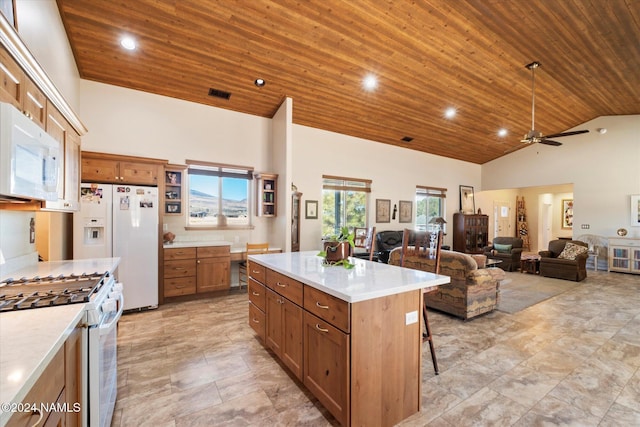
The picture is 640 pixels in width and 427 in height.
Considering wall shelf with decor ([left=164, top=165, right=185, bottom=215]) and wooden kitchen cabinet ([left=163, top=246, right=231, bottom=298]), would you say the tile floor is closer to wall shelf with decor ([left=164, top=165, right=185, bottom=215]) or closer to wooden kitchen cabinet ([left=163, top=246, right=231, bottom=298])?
wooden kitchen cabinet ([left=163, top=246, right=231, bottom=298])

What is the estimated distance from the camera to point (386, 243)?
23.8 ft

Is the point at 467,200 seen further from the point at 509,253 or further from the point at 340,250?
the point at 340,250

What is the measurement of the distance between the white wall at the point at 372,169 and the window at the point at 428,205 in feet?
0.66

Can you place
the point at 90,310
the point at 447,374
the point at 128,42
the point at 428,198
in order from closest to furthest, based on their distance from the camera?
1. the point at 90,310
2. the point at 447,374
3. the point at 128,42
4. the point at 428,198

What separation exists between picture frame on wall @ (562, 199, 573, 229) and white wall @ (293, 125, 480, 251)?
4323 millimetres

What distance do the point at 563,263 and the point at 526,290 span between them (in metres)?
1.83

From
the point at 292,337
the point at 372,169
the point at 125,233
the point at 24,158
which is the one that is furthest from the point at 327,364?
the point at 372,169

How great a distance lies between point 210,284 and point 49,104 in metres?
3.29

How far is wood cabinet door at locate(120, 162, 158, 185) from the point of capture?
4.11 metres

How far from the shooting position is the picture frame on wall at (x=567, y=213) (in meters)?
11.1

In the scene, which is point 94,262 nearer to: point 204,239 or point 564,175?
point 204,239

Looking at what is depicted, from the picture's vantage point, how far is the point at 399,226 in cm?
814

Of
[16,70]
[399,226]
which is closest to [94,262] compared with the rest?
[16,70]

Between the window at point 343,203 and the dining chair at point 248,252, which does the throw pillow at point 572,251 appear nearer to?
the window at point 343,203
